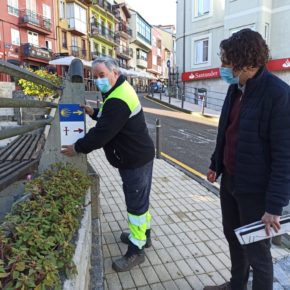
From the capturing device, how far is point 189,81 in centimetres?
2464

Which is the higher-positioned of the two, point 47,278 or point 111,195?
point 47,278

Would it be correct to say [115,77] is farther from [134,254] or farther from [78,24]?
[78,24]

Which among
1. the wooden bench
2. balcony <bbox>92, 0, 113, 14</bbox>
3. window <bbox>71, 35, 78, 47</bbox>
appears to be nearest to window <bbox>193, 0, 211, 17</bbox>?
window <bbox>71, 35, 78, 47</bbox>

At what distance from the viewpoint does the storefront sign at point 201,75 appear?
22.0 meters

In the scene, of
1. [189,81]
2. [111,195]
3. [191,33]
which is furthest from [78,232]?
[191,33]

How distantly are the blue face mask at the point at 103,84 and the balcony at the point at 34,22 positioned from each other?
33.8 meters

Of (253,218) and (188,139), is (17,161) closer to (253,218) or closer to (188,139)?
(253,218)

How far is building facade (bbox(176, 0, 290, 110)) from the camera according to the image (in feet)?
66.1

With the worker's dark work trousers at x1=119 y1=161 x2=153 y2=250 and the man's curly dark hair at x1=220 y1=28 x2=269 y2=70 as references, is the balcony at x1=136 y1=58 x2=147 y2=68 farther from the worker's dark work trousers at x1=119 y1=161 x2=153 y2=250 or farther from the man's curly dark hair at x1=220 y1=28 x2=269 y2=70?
the man's curly dark hair at x1=220 y1=28 x2=269 y2=70

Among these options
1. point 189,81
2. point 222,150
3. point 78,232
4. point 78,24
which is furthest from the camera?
point 78,24

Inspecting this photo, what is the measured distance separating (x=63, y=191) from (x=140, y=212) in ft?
3.32

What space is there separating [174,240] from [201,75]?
20.5m

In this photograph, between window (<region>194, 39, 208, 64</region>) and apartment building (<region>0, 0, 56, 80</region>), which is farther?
apartment building (<region>0, 0, 56, 80</region>)

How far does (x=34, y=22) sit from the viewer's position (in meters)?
33.6
